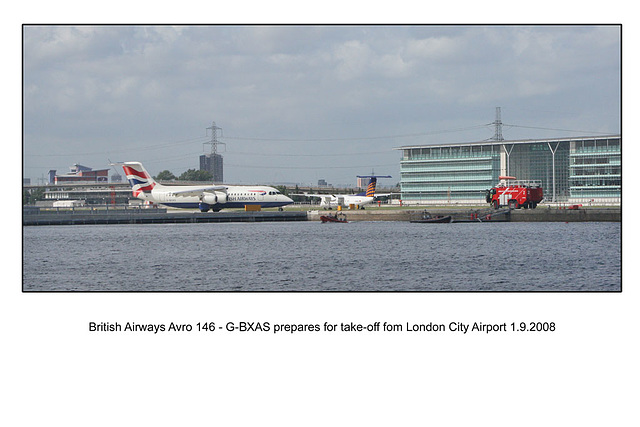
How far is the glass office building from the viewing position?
5330 inches

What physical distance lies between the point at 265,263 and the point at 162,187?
6943cm

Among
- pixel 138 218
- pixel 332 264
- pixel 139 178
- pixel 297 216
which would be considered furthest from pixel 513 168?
pixel 332 264

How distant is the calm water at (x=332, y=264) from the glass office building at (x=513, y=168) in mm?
87865

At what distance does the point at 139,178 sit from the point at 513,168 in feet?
290

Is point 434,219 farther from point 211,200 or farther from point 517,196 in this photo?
point 211,200

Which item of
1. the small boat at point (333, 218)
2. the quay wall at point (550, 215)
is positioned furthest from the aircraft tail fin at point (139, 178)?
the quay wall at point (550, 215)

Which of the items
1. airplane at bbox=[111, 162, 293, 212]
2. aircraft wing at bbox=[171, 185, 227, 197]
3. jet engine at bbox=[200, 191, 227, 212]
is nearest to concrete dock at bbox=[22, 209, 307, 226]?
jet engine at bbox=[200, 191, 227, 212]

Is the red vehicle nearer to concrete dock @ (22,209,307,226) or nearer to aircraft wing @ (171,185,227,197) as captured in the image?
concrete dock @ (22,209,307,226)

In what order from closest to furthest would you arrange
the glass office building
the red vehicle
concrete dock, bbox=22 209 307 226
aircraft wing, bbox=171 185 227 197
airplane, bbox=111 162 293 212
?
the red vehicle → concrete dock, bbox=22 209 307 226 → airplane, bbox=111 162 293 212 → aircraft wing, bbox=171 185 227 197 → the glass office building

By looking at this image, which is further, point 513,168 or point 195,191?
point 513,168

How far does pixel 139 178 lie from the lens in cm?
10219

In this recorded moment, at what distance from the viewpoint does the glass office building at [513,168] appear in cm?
13538

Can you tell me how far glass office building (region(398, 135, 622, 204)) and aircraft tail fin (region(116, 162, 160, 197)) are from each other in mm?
76334

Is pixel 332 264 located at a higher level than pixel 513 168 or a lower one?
lower
